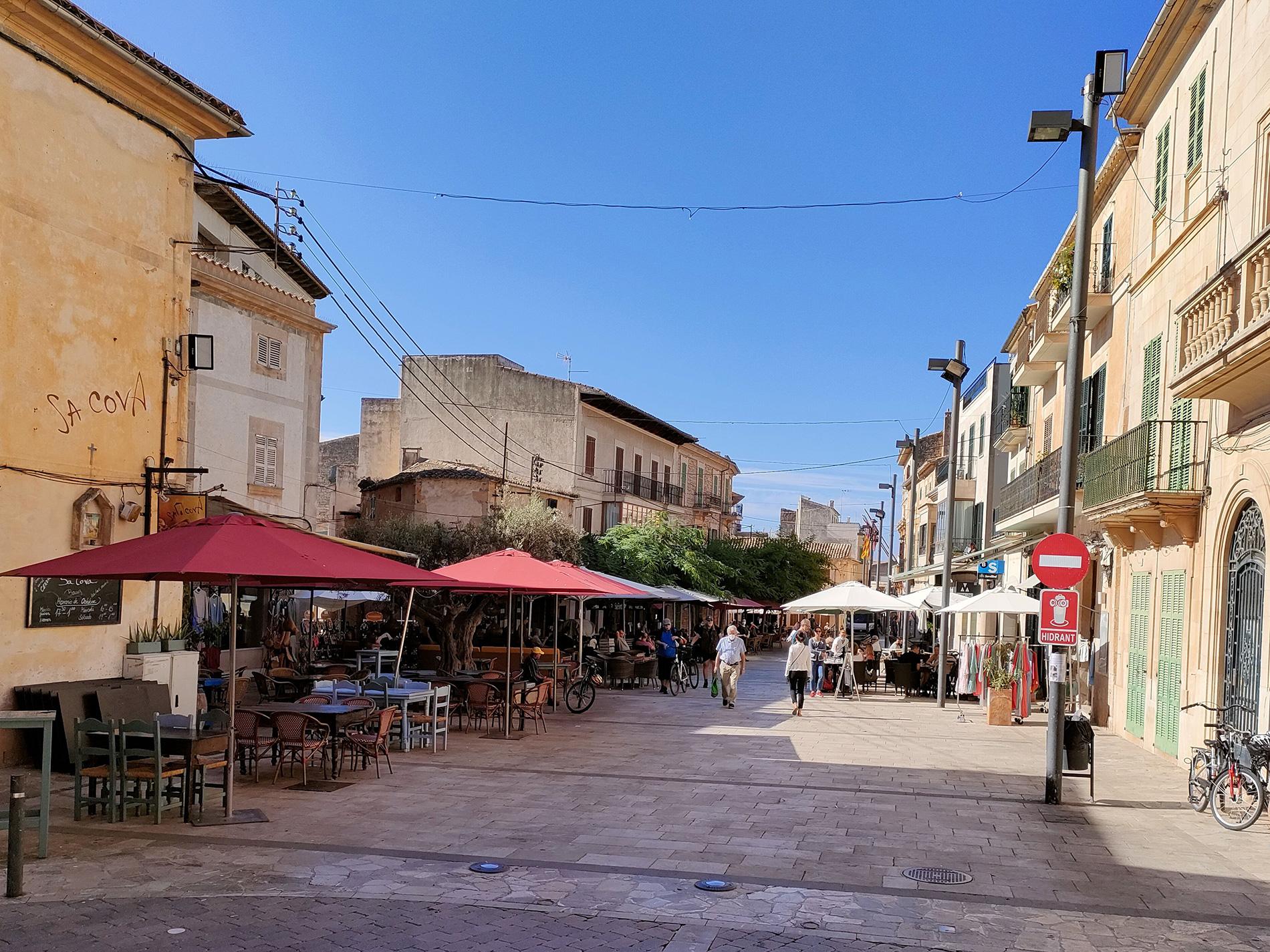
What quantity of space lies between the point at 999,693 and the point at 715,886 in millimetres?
13337

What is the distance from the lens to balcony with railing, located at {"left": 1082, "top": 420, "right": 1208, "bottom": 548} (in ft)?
46.5

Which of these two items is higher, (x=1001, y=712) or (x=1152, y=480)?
(x=1152, y=480)

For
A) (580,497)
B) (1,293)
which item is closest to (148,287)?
(1,293)

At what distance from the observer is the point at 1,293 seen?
12.2 metres

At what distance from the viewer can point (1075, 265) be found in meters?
11.6

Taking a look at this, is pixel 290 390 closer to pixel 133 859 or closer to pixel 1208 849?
pixel 133 859

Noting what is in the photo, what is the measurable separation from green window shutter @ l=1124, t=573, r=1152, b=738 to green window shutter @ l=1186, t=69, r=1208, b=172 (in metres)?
5.82

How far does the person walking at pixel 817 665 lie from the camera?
84.9 ft

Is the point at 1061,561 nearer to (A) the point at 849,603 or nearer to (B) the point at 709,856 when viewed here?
(B) the point at 709,856

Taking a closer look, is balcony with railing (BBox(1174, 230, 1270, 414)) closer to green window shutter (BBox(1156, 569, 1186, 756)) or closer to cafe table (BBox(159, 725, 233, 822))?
green window shutter (BBox(1156, 569, 1186, 756))

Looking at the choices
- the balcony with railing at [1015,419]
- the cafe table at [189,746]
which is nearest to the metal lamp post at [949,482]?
the balcony with railing at [1015,419]

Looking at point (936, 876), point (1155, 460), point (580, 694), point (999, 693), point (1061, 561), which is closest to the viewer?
point (936, 876)

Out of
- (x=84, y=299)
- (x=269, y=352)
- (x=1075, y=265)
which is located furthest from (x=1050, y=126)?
(x=269, y=352)

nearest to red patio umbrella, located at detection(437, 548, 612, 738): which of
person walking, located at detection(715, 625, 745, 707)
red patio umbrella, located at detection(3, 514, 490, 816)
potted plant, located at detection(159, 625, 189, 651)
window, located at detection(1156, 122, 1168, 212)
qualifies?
potted plant, located at detection(159, 625, 189, 651)
